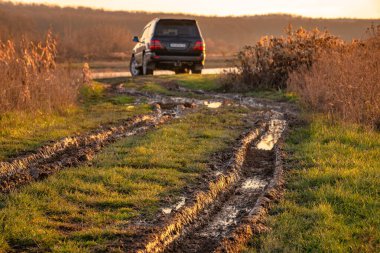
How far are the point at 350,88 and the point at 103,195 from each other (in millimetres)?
6551

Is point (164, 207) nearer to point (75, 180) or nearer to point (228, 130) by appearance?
point (75, 180)

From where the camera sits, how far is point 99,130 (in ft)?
38.2

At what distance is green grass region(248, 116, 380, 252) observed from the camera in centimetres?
548

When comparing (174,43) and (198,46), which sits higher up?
(174,43)

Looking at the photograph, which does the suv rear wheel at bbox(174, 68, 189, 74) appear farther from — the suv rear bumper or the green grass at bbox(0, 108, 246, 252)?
the green grass at bbox(0, 108, 246, 252)

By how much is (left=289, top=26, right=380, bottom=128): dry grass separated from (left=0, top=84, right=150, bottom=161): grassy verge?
4.12 metres

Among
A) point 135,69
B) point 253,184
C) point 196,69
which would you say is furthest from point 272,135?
point 135,69

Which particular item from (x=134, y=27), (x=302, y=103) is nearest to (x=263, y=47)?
(x=302, y=103)

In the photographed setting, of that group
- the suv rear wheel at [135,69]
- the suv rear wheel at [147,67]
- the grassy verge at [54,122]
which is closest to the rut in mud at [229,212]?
the grassy verge at [54,122]

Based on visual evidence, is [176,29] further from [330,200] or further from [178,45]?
[330,200]

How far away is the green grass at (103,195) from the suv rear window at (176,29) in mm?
12465

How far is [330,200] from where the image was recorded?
6746 mm

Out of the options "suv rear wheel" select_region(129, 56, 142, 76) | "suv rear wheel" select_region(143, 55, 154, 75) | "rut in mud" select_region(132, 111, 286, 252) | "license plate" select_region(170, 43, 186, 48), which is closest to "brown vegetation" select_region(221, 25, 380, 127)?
"license plate" select_region(170, 43, 186, 48)

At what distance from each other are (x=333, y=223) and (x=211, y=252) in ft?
4.42
